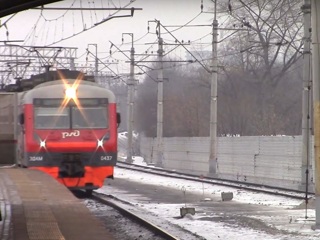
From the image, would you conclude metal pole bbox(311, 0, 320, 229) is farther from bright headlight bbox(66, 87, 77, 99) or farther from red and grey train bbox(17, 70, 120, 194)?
bright headlight bbox(66, 87, 77, 99)

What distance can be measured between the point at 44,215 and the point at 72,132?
9.15 metres

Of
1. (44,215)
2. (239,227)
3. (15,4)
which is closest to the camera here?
(15,4)

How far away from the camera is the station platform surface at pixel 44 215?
1033 centimetres

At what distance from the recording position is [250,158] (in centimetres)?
3897

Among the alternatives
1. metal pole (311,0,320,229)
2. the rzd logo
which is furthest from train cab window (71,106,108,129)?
metal pole (311,0,320,229)

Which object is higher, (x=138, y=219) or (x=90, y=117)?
(x=90, y=117)

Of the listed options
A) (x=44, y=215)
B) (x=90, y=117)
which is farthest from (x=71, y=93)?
(x=44, y=215)

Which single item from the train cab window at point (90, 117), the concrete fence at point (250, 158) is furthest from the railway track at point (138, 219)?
the concrete fence at point (250, 158)

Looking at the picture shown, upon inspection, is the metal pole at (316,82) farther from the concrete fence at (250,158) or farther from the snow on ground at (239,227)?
the concrete fence at (250,158)

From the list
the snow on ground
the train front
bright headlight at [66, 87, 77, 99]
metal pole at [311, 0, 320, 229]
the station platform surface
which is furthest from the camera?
bright headlight at [66, 87, 77, 99]

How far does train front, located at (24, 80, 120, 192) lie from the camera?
67.6ft

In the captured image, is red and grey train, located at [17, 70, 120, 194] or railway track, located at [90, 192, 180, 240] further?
red and grey train, located at [17, 70, 120, 194]

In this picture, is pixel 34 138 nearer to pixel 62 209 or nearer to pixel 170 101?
pixel 62 209

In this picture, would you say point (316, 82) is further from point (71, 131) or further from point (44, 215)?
point (71, 131)
